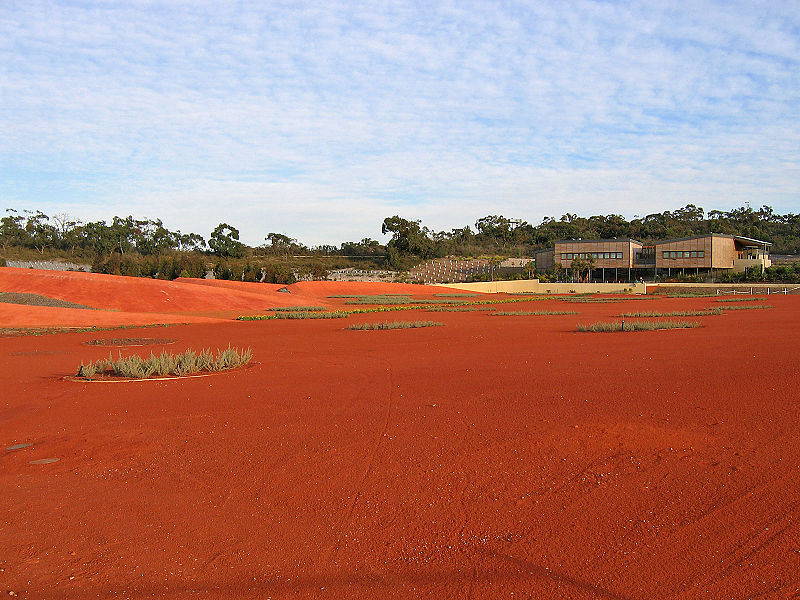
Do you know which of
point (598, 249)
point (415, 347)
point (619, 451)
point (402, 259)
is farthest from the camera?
point (402, 259)

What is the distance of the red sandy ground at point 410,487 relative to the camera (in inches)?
156

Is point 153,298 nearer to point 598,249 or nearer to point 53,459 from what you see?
point 53,459

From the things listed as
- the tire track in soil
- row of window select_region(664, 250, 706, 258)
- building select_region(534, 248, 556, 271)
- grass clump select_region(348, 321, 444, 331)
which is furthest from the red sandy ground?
building select_region(534, 248, 556, 271)

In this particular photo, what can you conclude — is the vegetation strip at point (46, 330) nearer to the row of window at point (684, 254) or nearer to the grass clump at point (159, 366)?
the grass clump at point (159, 366)

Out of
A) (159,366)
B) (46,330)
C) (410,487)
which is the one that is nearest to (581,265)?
(46,330)

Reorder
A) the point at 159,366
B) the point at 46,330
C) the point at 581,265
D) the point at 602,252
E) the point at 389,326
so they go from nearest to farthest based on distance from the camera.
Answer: the point at 159,366
the point at 389,326
the point at 46,330
the point at 581,265
the point at 602,252

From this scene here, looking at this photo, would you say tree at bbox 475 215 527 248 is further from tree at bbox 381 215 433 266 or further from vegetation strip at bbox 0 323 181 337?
vegetation strip at bbox 0 323 181 337

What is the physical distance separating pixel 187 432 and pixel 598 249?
7188 centimetres

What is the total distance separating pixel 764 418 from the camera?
7.35 m

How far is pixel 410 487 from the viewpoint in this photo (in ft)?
18.1

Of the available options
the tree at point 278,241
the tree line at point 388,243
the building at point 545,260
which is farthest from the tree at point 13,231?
the building at point 545,260

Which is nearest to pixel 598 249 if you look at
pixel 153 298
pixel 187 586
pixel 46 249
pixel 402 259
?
pixel 402 259

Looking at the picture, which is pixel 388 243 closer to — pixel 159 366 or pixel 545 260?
pixel 545 260

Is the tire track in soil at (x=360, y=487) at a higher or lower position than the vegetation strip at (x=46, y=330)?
higher
